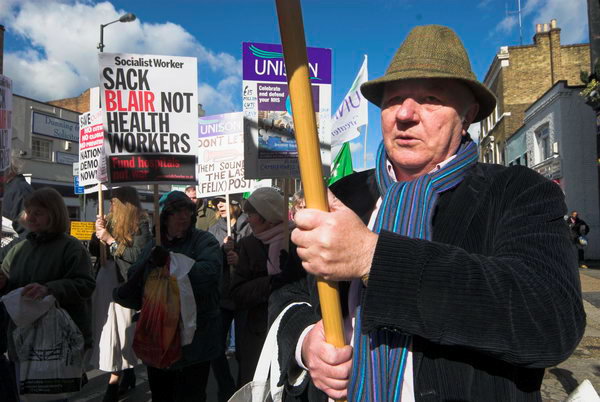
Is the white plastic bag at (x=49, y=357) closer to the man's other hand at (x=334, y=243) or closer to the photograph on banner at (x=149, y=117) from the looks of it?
the photograph on banner at (x=149, y=117)

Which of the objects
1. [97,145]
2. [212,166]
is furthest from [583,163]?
[97,145]

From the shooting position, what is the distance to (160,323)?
11.3 feet

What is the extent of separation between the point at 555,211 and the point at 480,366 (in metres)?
0.42

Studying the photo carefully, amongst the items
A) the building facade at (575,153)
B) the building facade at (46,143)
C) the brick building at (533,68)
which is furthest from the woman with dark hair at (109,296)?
the brick building at (533,68)

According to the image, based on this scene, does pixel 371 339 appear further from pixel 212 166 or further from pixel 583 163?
pixel 583 163

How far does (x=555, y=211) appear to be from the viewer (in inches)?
46.8

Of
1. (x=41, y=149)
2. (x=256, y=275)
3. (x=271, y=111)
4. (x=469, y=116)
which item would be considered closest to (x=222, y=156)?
(x=271, y=111)

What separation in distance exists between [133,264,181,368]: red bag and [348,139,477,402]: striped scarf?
2462 millimetres

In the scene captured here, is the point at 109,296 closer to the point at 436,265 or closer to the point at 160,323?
the point at 160,323

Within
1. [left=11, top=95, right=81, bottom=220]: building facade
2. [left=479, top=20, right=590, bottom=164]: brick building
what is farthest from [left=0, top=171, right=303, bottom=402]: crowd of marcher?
[left=479, top=20, right=590, bottom=164]: brick building

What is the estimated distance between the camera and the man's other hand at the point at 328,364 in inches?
46.9

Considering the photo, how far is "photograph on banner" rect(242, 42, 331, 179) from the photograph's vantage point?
416 cm

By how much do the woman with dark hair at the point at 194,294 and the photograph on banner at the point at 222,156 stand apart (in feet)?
6.44

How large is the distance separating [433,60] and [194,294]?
2833 millimetres
